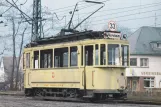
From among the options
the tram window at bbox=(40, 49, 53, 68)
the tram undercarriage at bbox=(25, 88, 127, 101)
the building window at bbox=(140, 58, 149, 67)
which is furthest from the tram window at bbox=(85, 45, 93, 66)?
the building window at bbox=(140, 58, 149, 67)

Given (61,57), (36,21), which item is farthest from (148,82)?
(61,57)

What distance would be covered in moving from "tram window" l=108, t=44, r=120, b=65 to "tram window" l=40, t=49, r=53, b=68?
4.26 meters

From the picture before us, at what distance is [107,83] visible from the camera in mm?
21703

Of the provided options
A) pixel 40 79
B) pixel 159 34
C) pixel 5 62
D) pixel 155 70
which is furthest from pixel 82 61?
pixel 5 62

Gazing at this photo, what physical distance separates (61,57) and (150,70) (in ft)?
133

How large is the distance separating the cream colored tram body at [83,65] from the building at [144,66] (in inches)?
1467

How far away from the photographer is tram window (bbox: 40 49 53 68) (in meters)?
24.6

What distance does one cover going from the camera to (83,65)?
22297mm

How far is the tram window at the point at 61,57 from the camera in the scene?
926 inches

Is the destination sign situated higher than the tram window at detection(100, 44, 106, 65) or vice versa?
the destination sign

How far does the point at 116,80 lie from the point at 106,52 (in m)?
1.60

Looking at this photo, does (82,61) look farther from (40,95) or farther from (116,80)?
(40,95)

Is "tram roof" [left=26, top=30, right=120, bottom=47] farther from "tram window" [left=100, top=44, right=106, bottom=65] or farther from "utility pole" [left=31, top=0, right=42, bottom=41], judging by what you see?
"utility pole" [left=31, top=0, right=42, bottom=41]

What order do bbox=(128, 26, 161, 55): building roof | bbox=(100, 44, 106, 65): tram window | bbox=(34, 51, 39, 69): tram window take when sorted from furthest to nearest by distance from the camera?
bbox=(128, 26, 161, 55): building roof → bbox=(34, 51, 39, 69): tram window → bbox=(100, 44, 106, 65): tram window
